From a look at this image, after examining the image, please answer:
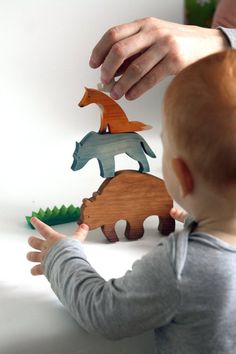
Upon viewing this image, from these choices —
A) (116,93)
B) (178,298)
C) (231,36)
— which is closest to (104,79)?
(116,93)

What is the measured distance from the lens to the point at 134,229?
2.78ft

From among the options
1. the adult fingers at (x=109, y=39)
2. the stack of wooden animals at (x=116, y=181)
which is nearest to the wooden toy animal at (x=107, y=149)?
the stack of wooden animals at (x=116, y=181)

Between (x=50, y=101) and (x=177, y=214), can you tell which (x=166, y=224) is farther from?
(x=50, y=101)

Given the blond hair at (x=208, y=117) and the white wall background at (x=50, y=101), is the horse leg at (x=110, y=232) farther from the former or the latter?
the blond hair at (x=208, y=117)

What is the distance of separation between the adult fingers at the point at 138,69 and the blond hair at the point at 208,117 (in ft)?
0.87

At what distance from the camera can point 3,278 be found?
742 millimetres

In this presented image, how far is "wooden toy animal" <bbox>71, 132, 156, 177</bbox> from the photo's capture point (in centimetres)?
81

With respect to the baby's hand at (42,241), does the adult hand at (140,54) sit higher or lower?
higher

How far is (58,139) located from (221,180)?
0.78 metres

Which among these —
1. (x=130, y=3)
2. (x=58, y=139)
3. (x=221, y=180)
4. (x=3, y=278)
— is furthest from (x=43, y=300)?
(x=130, y=3)

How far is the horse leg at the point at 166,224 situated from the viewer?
87 cm

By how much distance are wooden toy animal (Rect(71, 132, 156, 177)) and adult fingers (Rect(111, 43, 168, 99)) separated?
2.4 inches

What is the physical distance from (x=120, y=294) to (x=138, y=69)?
1.13ft

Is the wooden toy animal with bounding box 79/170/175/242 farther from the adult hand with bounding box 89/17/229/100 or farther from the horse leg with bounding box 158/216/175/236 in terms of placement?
the adult hand with bounding box 89/17/229/100
